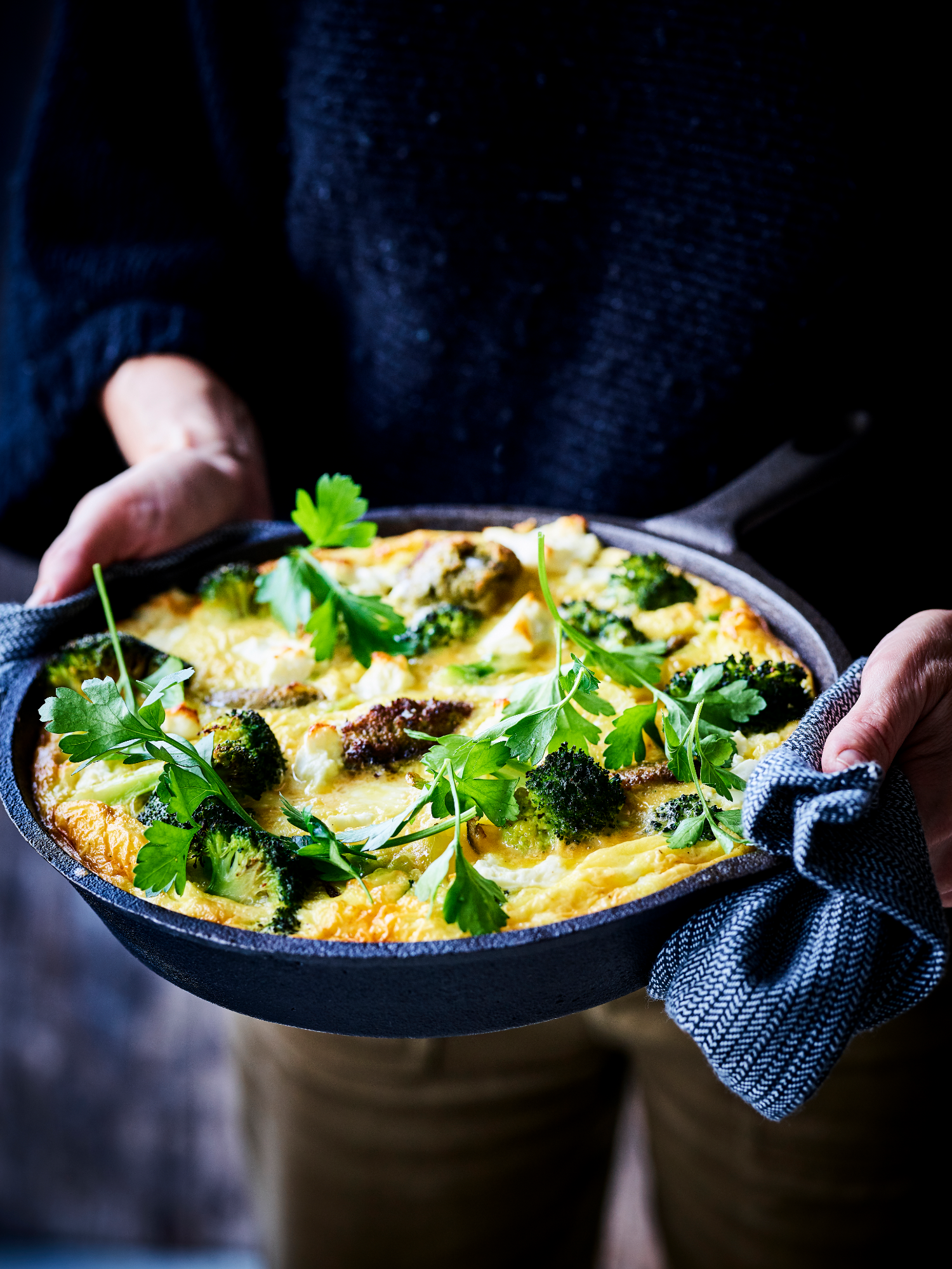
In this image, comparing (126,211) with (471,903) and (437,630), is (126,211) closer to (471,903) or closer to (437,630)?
(437,630)

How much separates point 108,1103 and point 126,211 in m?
3.06

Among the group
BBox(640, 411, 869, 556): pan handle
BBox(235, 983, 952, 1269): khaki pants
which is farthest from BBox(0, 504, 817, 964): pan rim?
BBox(235, 983, 952, 1269): khaki pants

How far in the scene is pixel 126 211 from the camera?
2842mm

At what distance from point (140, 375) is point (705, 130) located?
1.39 meters

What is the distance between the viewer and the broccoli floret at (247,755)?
63.9 inches

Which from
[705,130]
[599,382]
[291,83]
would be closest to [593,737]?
[599,382]

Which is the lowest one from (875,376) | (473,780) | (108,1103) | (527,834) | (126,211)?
(108,1103)

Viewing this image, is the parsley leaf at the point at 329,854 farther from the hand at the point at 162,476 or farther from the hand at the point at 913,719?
the hand at the point at 162,476

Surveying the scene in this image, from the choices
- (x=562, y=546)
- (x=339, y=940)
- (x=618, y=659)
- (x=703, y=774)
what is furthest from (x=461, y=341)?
(x=339, y=940)

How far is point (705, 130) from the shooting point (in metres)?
2.28

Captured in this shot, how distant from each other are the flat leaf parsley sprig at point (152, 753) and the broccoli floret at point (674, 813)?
55cm

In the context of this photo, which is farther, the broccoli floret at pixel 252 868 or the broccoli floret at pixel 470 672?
the broccoli floret at pixel 470 672

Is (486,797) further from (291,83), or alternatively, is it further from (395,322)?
(291,83)

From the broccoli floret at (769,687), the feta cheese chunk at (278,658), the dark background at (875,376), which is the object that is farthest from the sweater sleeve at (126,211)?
the broccoli floret at (769,687)
